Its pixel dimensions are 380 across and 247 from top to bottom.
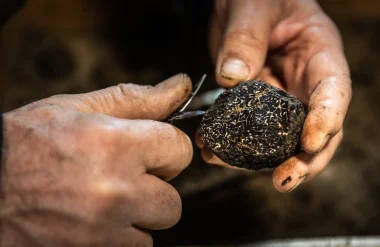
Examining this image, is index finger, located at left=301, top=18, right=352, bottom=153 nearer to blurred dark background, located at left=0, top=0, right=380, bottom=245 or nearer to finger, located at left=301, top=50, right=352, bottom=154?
finger, located at left=301, top=50, right=352, bottom=154

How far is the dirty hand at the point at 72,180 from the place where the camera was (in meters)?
1.03

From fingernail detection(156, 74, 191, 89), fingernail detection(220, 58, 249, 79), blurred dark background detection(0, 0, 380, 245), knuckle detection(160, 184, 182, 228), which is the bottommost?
blurred dark background detection(0, 0, 380, 245)

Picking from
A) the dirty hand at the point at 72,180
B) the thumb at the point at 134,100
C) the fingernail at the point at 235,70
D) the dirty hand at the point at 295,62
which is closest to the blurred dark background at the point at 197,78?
the dirty hand at the point at 295,62

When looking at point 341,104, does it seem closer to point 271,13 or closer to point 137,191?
point 271,13

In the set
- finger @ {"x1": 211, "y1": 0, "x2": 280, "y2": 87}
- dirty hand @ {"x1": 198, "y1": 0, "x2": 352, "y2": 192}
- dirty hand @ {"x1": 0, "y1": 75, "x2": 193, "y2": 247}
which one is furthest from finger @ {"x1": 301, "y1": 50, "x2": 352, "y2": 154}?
dirty hand @ {"x1": 0, "y1": 75, "x2": 193, "y2": 247}

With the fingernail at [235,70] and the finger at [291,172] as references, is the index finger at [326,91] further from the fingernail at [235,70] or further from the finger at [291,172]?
the fingernail at [235,70]

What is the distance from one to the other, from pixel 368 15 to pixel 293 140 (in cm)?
177

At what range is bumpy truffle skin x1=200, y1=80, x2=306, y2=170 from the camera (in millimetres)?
1235

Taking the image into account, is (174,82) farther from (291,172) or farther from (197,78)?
(197,78)

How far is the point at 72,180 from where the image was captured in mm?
1035

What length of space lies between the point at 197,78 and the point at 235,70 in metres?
0.95

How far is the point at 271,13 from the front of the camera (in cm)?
170

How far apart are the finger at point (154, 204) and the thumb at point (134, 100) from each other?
254 millimetres

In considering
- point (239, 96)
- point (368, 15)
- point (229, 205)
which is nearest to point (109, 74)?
point (229, 205)
